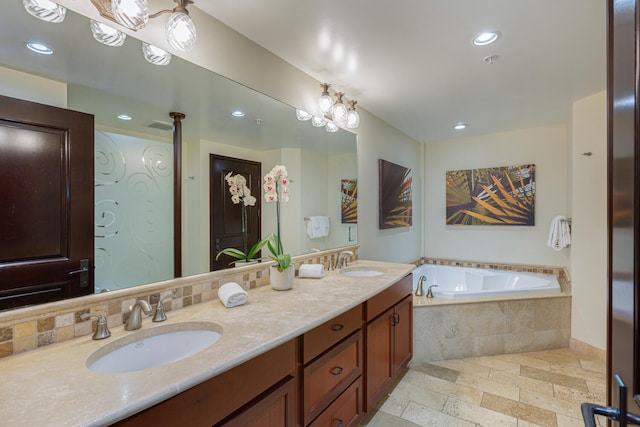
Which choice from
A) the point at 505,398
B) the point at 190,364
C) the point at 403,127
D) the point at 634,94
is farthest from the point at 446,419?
the point at 403,127

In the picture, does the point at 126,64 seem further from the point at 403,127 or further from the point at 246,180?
the point at 403,127

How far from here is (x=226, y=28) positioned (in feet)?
5.33

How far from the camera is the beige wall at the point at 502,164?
348cm

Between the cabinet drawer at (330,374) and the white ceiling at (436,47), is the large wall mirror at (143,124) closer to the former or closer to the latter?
the white ceiling at (436,47)

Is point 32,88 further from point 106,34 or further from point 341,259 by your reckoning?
point 341,259

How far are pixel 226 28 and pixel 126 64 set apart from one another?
0.61m

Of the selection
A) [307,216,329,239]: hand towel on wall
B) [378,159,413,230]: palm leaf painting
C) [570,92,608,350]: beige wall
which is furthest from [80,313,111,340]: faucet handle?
[570,92,608,350]: beige wall

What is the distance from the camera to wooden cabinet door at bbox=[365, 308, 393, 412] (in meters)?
1.77

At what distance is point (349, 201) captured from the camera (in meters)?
2.68

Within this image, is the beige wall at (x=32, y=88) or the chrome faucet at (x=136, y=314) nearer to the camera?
the beige wall at (x=32, y=88)

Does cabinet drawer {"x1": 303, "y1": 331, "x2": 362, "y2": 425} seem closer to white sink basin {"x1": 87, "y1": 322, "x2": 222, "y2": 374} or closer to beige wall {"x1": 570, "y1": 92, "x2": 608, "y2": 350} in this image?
white sink basin {"x1": 87, "y1": 322, "x2": 222, "y2": 374}

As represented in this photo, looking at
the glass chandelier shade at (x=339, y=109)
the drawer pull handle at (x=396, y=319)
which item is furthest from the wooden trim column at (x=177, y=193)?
the drawer pull handle at (x=396, y=319)

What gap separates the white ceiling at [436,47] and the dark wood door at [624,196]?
113cm

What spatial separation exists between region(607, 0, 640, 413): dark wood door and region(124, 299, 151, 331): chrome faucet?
53.9 inches
